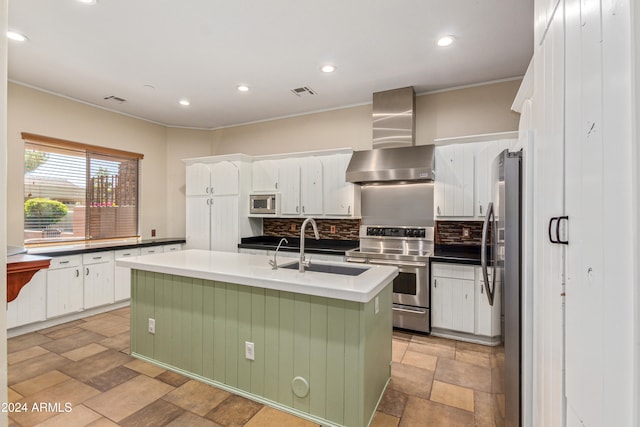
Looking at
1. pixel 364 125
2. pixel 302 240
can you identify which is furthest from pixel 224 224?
pixel 302 240

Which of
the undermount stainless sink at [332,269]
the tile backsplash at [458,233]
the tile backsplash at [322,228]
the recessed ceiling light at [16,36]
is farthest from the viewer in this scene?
the tile backsplash at [322,228]

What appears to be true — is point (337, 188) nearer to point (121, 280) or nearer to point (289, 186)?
point (289, 186)

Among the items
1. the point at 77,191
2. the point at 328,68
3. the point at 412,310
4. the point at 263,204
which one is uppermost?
the point at 328,68

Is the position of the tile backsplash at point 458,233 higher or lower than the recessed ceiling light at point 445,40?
lower

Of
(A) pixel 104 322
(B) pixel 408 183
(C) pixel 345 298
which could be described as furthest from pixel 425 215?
(A) pixel 104 322

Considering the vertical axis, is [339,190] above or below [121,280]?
above

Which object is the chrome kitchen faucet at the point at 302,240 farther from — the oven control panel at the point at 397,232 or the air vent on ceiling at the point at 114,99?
the air vent on ceiling at the point at 114,99

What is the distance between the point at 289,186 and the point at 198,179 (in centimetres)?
163

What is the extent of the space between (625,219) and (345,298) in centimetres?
138

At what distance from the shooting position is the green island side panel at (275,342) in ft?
6.28

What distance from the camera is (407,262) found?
3551mm

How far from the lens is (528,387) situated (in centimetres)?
147

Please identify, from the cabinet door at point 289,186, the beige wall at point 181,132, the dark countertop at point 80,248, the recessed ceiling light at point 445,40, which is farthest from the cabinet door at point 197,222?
the recessed ceiling light at point 445,40

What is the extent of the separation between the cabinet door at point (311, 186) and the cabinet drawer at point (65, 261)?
2.93m
